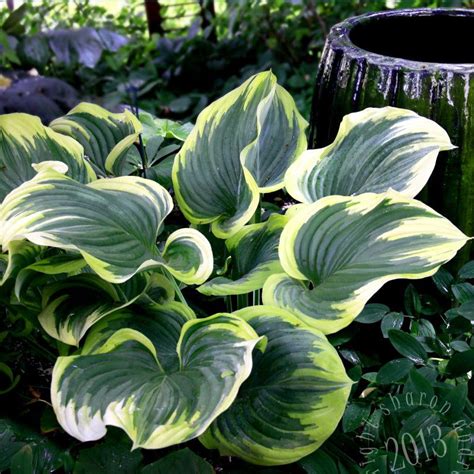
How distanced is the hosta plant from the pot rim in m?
0.10

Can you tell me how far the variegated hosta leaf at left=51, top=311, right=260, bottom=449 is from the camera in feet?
2.32

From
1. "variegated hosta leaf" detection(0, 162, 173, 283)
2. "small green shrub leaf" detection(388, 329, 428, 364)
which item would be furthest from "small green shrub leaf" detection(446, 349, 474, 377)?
"variegated hosta leaf" detection(0, 162, 173, 283)

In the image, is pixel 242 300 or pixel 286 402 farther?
pixel 242 300

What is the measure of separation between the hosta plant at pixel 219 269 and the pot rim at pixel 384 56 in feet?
0.34

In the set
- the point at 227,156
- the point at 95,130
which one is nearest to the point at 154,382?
the point at 227,156

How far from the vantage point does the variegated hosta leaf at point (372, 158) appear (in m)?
0.93

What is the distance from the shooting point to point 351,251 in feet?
2.82

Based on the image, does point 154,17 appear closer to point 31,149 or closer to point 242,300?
point 31,149

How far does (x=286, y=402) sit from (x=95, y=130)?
590 millimetres

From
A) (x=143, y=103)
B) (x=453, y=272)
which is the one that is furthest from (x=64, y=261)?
(x=143, y=103)

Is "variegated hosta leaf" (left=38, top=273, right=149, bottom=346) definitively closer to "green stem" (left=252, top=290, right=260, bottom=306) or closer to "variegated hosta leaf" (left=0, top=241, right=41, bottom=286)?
"variegated hosta leaf" (left=0, top=241, right=41, bottom=286)

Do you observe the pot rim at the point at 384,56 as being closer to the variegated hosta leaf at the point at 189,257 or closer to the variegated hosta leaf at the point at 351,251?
the variegated hosta leaf at the point at 351,251

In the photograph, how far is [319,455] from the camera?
85cm

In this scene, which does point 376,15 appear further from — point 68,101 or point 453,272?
point 68,101
